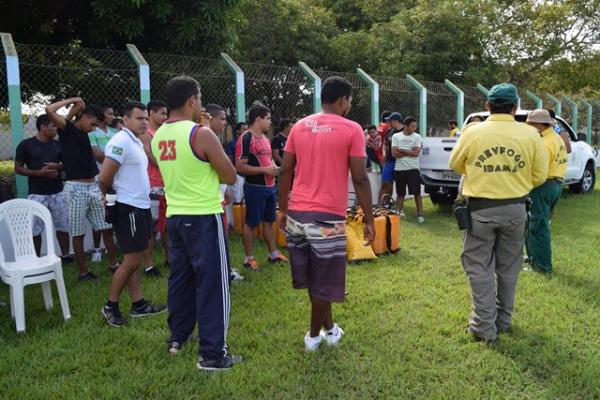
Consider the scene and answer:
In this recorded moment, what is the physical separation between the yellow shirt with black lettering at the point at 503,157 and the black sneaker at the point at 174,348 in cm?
242

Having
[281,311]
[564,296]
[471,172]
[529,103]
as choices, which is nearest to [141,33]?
[281,311]

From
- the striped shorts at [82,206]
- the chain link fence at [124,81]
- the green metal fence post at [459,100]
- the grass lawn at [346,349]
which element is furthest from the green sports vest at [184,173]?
the green metal fence post at [459,100]

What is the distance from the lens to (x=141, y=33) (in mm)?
7891

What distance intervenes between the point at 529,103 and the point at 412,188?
9525mm

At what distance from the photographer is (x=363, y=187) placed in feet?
10.7

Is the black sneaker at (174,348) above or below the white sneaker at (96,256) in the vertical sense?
above

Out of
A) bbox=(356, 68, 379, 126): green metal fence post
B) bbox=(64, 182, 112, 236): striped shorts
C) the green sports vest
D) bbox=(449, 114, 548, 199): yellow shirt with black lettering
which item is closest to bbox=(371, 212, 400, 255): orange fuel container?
bbox=(449, 114, 548, 199): yellow shirt with black lettering

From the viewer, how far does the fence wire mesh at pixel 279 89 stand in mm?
8477

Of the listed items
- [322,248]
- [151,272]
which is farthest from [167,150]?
[151,272]

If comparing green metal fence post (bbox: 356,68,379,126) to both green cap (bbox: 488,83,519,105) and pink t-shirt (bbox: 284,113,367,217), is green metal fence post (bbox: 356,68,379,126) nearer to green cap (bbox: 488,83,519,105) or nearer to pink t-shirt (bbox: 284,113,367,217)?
green cap (bbox: 488,83,519,105)

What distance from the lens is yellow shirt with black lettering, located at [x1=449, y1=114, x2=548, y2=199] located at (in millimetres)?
Answer: 3555

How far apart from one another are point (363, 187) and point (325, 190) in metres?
0.26

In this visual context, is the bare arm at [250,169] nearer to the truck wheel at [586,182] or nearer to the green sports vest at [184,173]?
the green sports vest at [184,173]

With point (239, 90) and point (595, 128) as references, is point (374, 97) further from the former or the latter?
point (595, 128)
